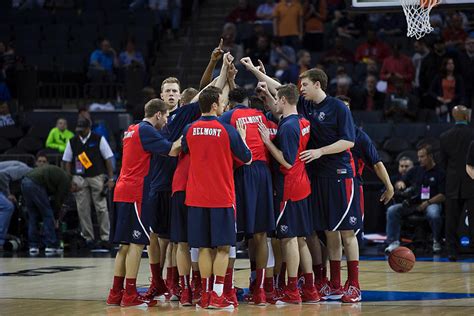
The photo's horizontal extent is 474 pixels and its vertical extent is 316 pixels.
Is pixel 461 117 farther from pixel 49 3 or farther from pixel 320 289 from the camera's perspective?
pixel 49 3

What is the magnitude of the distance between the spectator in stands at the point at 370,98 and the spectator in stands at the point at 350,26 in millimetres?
2654

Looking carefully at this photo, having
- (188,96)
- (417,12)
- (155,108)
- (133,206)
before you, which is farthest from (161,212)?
(417,12)

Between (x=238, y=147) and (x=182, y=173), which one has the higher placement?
(x=238, y=147)

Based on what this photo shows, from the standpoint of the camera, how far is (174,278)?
10680 millimetres

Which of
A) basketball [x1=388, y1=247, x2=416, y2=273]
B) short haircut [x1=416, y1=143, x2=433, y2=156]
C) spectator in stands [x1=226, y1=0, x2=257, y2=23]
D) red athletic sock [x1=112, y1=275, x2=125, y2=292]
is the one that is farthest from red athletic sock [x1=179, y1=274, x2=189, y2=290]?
spectator in stands [x1=226, y1=0, x2=257, y2=23]

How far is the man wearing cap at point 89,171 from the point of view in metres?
→ 17.0

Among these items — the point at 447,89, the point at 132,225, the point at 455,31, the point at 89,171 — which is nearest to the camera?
the point at 132,225

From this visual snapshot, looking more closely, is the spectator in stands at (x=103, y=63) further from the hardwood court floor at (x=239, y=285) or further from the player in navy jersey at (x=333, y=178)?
A: the player in navy jersey at (x=333, y=178)

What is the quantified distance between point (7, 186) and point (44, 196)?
0.80 m

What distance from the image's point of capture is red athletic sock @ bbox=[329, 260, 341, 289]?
1042 centimetres

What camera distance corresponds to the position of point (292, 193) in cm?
1014

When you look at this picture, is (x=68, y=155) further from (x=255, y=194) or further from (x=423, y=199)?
(x=255, y=194)

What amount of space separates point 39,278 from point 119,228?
2977 millimetres

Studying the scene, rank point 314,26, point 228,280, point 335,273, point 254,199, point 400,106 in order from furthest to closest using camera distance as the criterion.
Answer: point 314,26 → point 400,106 → point 335,273 → point 254,199 → point 228,280
